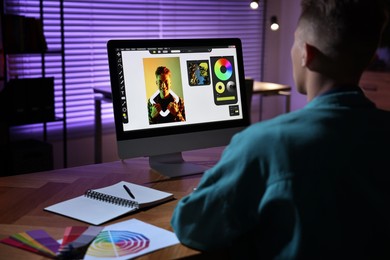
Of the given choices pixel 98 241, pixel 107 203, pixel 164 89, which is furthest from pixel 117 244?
pixel 164 89

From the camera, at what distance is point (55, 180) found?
176 cm

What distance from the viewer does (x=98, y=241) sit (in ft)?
4.14

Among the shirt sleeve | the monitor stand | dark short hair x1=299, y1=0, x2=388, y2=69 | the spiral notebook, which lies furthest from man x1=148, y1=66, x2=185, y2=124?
dark short hair x1=299, y1=0, x2=388, y2=69

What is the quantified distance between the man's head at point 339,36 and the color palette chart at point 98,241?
526 mm

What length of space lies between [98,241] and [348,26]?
0.74 metres

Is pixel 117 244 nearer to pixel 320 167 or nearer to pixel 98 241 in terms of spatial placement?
pixel 98 241

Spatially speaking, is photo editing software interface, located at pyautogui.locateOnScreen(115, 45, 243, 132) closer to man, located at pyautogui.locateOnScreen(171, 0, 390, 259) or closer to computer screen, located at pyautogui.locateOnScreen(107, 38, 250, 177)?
computer screen, located at pyautogui.locateOnScreen(107, 38, 250, 177)

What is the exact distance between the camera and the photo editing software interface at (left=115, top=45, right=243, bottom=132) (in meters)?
1.79

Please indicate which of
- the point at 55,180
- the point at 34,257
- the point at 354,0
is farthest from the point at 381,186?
the point at 55,180

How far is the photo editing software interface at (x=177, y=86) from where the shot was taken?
179 centimetres

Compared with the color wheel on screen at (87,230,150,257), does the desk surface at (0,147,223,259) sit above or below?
above

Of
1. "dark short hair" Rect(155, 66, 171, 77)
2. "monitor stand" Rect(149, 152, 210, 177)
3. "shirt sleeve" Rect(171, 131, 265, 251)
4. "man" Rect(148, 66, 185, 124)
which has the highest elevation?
"dark short hair" Rect(155, 66, 171, 77)

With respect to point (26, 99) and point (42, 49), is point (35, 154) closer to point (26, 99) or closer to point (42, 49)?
point (26, 99)

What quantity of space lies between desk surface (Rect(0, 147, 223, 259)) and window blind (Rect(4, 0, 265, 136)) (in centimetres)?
216
